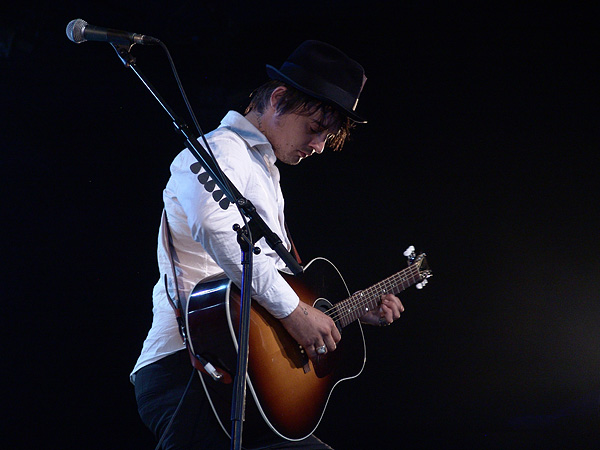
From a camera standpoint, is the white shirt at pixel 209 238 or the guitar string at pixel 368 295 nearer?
the white shirt at pixel 209 238

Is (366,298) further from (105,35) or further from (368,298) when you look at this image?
(105,35)

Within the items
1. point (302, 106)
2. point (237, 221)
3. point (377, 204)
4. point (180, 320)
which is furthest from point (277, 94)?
point (377, 204)

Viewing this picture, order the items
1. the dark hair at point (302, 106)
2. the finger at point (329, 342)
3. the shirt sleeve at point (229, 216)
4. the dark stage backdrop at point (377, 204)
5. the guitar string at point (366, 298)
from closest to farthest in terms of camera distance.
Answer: the shirt sleeve at point (229, 216)
the finger at point (329, 342)
the dark hair at point (302, 106)
the guitar string at point (366, 298)
the dark stage backdrop at point (377, 204)

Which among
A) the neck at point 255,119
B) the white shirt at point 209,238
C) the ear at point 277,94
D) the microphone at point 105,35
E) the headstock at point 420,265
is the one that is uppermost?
the microphone at point 105,35

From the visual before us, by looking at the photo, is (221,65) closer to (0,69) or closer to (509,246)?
(0,69)

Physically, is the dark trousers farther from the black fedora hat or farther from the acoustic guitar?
the black fedora hat

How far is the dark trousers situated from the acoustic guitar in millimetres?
39

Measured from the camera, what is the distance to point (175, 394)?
1.61 m

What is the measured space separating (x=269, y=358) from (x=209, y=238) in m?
0.48

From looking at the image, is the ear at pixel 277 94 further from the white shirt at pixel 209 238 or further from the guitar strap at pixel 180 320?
the guitar strap at pixel 180 320

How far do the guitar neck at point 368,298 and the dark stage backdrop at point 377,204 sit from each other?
881 millimetres

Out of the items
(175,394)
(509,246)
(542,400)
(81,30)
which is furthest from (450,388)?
(81,30)

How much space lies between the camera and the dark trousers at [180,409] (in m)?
1.57

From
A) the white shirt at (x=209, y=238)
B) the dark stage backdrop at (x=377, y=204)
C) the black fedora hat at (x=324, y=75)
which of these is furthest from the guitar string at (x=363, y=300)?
the dark stage backdrop at (x=377, y=204)
